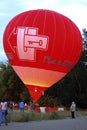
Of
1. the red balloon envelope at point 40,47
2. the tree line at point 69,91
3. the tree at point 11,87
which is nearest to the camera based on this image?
the red balloon envelope at point 40,47

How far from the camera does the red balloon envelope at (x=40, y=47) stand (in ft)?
109

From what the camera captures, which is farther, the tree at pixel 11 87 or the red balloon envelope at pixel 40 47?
the tree at pixel 11 87

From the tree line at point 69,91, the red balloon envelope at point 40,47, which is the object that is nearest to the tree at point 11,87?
the tree line at point 69,91

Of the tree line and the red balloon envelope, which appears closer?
the red balloon envelope

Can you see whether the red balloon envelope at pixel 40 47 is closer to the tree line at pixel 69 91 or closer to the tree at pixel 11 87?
the tree line at pixel 69 91

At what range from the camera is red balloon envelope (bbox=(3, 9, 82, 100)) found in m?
33.4

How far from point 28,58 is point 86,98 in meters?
27.5

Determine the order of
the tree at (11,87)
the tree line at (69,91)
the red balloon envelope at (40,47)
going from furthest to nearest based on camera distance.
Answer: the tree at (11,87) → the tree line at (69,91) → the red balloon envelope at (40,47)

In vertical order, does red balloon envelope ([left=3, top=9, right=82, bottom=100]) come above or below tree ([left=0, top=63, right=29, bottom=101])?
above

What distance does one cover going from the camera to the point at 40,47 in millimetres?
33312

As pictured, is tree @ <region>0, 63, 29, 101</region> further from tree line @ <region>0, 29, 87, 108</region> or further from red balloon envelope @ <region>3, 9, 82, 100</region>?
red balloon envelope @ <region>3, 9, 82, 100</region>

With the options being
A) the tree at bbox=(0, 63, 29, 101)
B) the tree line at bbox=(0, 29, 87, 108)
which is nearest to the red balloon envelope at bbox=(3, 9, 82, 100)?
the tree line at bbox=(0, 29, 87, 108)

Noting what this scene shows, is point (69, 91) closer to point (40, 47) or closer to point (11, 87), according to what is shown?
point (11, 87)

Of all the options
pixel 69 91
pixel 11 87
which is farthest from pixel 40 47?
pixel 11 87
